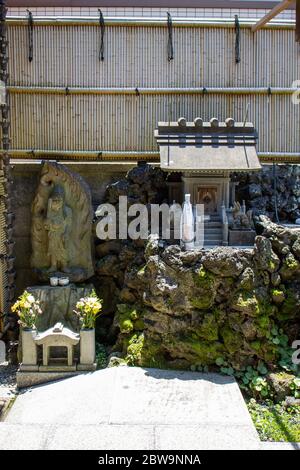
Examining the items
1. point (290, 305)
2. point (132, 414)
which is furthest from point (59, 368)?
point (290, 305)

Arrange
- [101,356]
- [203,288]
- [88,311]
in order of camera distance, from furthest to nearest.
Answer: [101,356] → [88,311] → [203,288]

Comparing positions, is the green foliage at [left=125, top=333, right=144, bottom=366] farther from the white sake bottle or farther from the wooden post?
the wooden post

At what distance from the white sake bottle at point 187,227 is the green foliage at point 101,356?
319cm

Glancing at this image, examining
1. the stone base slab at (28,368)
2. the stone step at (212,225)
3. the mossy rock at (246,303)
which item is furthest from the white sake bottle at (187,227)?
the stone base slab at (28,368)

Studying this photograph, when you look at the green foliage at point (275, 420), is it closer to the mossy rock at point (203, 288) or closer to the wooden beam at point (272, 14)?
the mossy rock at point (203, 288)

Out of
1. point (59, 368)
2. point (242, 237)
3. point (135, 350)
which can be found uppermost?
point (242, 237)

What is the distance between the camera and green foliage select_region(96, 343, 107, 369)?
12.0 meters

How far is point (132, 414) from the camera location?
32.1 feet

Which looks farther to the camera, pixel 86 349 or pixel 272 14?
pixel 272 14

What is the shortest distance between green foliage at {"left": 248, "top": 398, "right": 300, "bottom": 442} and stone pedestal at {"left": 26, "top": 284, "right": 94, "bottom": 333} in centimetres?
440

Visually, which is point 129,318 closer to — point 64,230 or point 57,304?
point 57,304

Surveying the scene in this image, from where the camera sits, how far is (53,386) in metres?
11.2

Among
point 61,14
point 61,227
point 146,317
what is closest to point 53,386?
point 146,317

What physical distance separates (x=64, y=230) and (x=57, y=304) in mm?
1742
